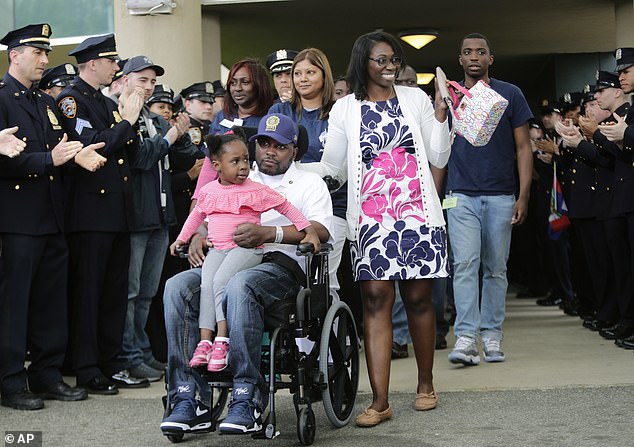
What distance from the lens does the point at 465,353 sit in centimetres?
742

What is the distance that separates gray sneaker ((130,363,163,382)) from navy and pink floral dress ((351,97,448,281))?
2112 millimetres

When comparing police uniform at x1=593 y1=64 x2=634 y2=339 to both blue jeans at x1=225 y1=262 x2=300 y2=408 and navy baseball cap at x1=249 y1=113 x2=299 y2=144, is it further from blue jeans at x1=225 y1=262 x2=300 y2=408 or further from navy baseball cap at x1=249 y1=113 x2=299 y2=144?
blue jeans at x1=225 y1=262 x2=300 y2=408

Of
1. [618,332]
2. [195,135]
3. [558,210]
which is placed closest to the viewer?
[195,135]

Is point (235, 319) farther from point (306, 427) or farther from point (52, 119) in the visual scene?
point (52, 119)

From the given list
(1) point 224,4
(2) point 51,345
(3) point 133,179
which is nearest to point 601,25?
(1) point 224,4

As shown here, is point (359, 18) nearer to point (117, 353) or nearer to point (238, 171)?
point (117, 353)

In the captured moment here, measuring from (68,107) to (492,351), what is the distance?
3269 mm

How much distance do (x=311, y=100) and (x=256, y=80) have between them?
0.61 metres

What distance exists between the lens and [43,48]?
21.6ft

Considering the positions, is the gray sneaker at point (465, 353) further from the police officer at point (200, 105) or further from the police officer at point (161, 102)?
the police officer at point (161, 102)

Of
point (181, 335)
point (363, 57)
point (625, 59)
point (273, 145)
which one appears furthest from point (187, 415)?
point (625, 59)

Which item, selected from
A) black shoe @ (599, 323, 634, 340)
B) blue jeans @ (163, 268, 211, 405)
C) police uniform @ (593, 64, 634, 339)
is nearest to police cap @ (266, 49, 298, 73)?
police uniform @ (593, 64, 634, 339)

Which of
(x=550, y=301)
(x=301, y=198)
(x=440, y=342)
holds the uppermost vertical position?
(x=301, y=198)

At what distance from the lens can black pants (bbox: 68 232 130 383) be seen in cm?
692
